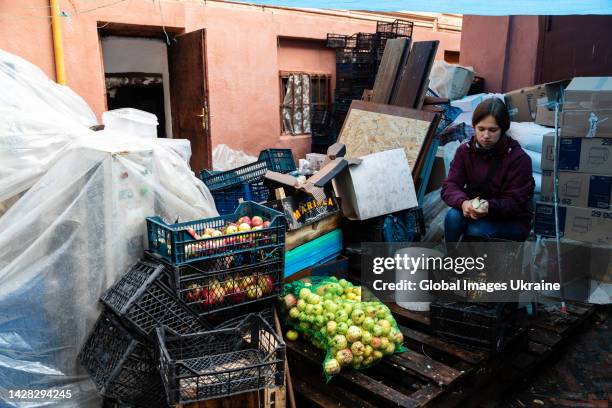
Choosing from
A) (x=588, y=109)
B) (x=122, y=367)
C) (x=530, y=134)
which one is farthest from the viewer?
(x=530, y=134)

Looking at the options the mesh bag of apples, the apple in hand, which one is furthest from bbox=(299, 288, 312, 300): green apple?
the apple in hand

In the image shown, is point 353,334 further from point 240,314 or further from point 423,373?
point 240,314

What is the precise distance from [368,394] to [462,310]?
83 centimetres

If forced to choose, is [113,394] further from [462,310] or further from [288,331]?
[462,310]

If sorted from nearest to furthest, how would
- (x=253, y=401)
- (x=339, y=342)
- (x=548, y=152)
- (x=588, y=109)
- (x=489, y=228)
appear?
(x=253, y=401) < (x=339, y=342) < (x=489, y=228) < (x=588, y=109) < (x=548, y=152)

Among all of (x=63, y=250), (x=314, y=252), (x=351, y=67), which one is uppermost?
(x=351, y=67)

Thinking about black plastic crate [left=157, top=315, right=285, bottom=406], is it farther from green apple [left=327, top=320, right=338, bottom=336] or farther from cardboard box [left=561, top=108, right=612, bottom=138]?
cardboard box [left=561, top=108, right=612, bottom=138]

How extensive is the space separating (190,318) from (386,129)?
3253 millimetres

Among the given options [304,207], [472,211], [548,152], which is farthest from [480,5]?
[304,207]

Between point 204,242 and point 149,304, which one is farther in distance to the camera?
point 204,242

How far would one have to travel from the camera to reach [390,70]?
5.55 metres

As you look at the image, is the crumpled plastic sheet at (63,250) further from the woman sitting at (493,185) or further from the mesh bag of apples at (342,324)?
the woman sitting at (493,185)

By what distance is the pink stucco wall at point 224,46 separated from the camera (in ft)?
18.0

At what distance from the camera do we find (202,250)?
265 centimetres
